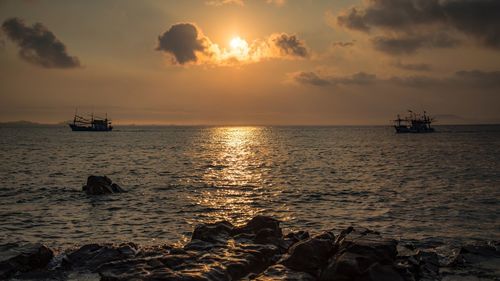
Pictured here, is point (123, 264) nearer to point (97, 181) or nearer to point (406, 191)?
point (97, 181)

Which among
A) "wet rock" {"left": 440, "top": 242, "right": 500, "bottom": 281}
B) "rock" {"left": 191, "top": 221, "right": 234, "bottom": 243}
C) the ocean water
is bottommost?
the ocean water

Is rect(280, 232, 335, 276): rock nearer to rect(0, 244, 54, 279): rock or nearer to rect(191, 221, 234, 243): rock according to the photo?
rect(191, 221, 234, 243): rock

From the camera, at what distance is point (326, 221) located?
2425cm

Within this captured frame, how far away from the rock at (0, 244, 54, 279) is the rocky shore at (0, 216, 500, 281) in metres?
0.03

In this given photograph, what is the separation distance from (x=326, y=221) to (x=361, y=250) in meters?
11.3

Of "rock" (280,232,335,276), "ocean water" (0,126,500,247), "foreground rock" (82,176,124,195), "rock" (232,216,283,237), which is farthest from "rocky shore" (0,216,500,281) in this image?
"foreground rock" (82,176,124,195)

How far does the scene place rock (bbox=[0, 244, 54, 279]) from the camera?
13.7 meters

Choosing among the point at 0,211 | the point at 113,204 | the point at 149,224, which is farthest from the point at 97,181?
the point at 149,224

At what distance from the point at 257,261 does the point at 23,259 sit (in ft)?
28.7

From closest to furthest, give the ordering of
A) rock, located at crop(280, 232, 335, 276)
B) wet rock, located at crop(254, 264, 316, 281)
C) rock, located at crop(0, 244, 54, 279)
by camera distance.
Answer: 1. wet rock, located at crop(254, 264, 316, 281)
2. rock, located at crop(280, 232, 335, 276)
3. rock, located at crop(0, 244, 54, 279)

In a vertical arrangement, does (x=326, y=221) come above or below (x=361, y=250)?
below

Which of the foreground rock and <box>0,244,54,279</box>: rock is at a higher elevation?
<box>0,244,54,279</box>: rock

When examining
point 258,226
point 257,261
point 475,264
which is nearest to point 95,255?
point 257,261

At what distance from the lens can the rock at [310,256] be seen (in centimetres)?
1348
